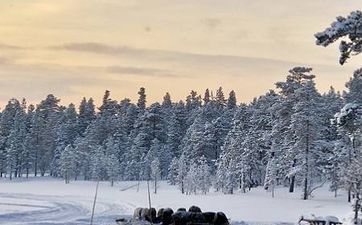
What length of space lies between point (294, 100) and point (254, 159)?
14627mm

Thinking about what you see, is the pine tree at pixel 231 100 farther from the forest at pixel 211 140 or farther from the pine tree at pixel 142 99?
the pine tree at pixel 142 99

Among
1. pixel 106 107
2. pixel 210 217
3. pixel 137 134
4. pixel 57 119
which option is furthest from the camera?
pixel 106 107

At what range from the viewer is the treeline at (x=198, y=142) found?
69.4 m

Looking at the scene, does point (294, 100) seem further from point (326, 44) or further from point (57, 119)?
point (57, 119)

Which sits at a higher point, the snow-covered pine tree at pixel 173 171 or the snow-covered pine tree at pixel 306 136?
the snow-covered pine tree at pixel 306 136

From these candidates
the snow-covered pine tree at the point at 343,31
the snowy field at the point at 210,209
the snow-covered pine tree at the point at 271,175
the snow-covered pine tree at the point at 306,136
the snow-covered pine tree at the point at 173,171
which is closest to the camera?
the snow-covered pine tree at the point at 343,31

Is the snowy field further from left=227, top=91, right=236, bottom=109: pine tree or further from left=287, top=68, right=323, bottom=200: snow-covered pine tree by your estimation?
left=227, top=91, right=236, bottom=109: pine tree

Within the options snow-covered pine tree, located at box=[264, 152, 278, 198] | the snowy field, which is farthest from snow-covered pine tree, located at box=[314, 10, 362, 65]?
snow-covered pine tree, located at box=[264, 152, 278, 198]

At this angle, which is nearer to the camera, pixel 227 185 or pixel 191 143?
pixel 227 185

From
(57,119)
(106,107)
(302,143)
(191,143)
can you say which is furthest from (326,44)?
(106,107)

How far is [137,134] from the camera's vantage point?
13375cm

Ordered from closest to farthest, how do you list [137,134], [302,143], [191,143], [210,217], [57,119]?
[210,217]
[302,143]
[191,143]
[137,134]
[57,119]

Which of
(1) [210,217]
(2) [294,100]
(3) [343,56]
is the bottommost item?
(1) [210,217]

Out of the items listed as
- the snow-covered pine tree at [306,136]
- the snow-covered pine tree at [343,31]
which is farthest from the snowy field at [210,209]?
the snow-covered pine tree at [343,31]
